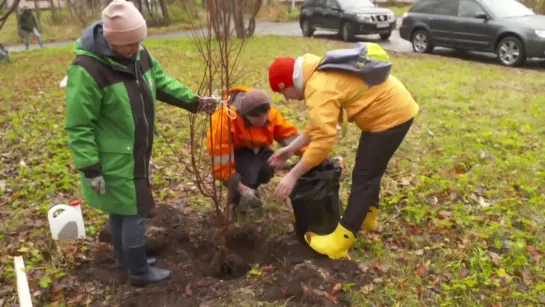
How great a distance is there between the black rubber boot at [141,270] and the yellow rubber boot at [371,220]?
1435 mm

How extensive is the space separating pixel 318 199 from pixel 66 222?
71.0 inches

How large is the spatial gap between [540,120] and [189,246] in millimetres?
4491

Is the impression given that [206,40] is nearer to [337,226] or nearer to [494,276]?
[337,226]

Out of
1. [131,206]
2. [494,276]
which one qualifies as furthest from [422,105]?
[131,206]

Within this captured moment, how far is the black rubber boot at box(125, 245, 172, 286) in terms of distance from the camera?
296 cm

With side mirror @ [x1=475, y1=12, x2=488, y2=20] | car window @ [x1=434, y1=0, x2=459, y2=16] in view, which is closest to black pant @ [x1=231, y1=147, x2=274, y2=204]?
side mirror @ [x1=475, y1=12, x2=488, y2=20]

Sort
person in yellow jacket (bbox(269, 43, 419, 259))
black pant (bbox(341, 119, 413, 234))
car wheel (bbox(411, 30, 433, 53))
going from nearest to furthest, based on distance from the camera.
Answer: person in yellow jacket (bbox(269, 43, 419, 259)), black pant (bbox(341, 119, 413, 234)), car wheel (bbox(411, 30, 433, 53))

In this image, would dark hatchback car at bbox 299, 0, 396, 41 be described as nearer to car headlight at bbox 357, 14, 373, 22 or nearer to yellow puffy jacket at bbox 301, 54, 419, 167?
car headlight at bbox 357, 14, 373, 22

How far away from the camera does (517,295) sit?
2.93 m

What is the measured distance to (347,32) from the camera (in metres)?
14.5

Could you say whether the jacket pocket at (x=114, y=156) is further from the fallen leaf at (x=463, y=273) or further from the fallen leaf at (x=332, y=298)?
the fallen leaf at (x=463, y=273)

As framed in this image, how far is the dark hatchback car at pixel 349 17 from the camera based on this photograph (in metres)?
14.0

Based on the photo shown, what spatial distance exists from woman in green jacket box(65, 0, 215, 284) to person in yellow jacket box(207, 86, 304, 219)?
21.0 inches

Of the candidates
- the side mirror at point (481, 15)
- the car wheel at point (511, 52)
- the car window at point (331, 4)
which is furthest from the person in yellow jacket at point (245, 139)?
the car window at point (331, 4)
